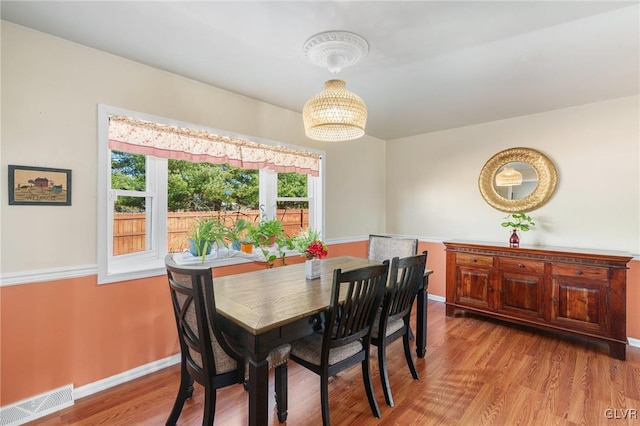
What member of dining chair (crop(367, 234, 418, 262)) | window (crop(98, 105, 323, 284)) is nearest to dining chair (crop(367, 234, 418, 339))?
dining chair (crop(367, 234, 418, 262))

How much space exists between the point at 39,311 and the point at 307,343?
5.72ft

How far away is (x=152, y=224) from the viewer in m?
2.51

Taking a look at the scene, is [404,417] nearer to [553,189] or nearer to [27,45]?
[553,189]

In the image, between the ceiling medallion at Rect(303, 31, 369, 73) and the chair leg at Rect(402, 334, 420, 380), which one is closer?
the ceiling medallion at Rect(303, 31, 369, 73)

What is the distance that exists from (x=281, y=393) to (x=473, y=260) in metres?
2.62

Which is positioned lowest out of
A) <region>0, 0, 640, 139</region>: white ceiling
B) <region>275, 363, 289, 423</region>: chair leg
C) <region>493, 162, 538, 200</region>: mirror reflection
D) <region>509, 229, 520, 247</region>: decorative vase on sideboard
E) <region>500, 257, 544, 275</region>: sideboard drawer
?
<region>275, 363, 289, 423</region>: chair leg

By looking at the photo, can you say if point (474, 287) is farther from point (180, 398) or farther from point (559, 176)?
point (180, 398)

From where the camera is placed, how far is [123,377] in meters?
2.18

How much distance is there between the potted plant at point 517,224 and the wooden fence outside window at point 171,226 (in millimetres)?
2626

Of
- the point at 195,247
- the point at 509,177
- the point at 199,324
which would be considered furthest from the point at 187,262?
the point at 509,177

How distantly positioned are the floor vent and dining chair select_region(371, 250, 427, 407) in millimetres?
2089

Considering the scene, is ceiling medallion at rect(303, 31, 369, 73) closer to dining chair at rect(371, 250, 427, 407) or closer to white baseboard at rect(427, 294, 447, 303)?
dining chair at rect(371, 250, 427, 407)

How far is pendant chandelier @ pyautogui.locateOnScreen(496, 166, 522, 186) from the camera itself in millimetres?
3510

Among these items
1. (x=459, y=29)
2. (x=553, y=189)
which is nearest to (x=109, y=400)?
(x=459, y=29)
